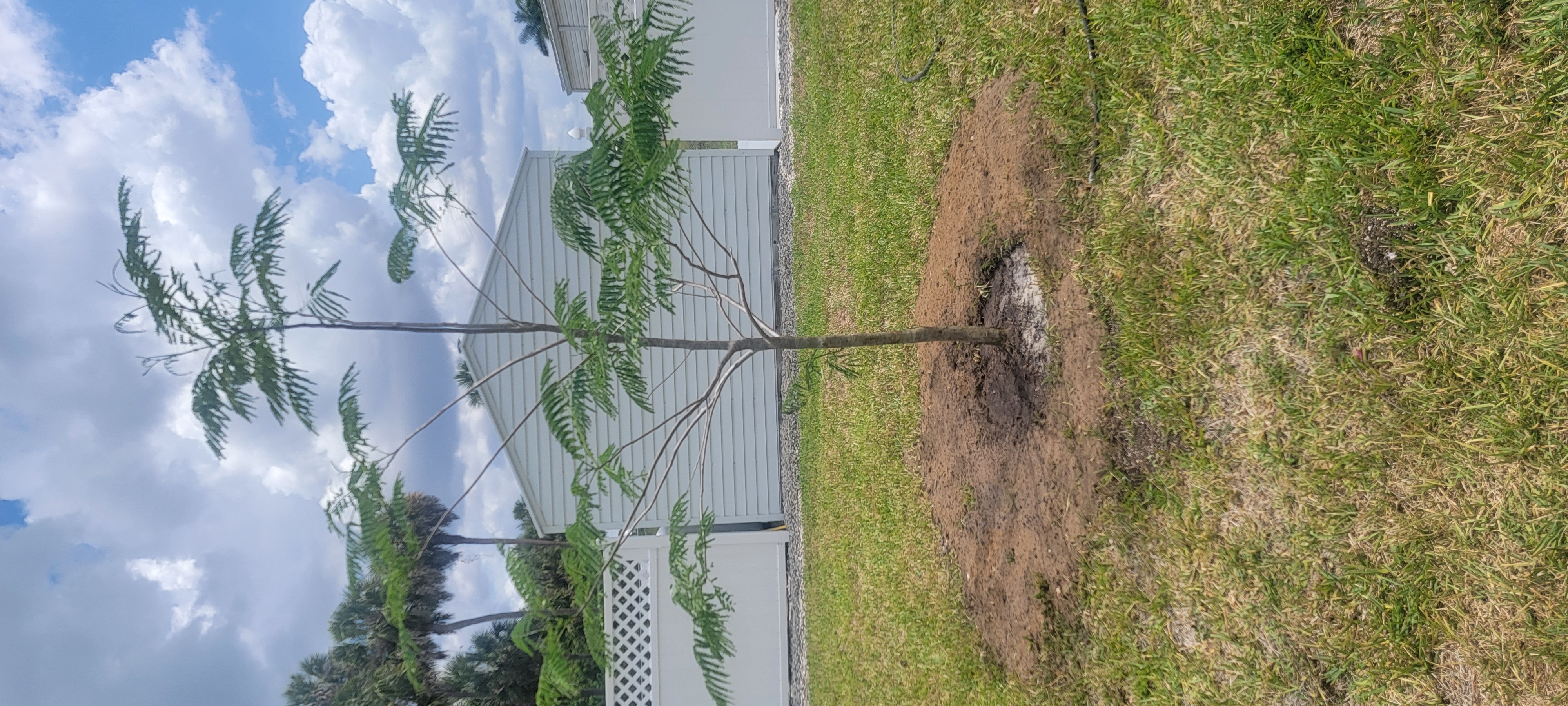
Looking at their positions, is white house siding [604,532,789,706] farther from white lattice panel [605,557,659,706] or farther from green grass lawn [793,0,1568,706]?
green grass lawn [793,0,1568,706]

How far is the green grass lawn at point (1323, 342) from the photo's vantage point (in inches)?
56.0

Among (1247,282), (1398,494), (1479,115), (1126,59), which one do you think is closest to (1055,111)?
(1126,59)

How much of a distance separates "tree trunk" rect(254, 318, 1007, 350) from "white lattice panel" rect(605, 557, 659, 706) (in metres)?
4.59

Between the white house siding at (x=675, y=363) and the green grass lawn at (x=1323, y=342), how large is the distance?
381 centimetres

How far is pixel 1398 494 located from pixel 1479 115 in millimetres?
774

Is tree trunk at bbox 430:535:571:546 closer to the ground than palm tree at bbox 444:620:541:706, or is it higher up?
higher up

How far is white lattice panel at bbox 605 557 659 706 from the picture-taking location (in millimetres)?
6656

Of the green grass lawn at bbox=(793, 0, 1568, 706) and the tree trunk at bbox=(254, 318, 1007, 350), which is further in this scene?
the tree trunk at bbox=(254, 318, 1007, 350)

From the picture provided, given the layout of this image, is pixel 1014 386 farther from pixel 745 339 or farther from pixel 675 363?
pixel 675 363

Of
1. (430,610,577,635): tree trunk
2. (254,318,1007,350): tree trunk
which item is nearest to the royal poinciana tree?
(254,318,1007,350): tree trunk

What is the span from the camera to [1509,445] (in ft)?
4.72

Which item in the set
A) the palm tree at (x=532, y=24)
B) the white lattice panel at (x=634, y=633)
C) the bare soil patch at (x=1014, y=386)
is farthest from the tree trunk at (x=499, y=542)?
the palm tree at (x=532, y=24)

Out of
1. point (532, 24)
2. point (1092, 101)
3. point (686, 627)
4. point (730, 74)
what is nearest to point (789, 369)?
point (686, 627)

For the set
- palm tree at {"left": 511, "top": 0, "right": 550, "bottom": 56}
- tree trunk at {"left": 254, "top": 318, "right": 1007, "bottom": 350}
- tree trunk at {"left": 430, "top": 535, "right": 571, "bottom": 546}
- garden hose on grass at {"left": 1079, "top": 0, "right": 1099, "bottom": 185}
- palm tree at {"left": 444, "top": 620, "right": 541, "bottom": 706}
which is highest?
palm tree at {"left": 511, "top": 0, "right": 550, "bottom": 56}
